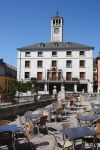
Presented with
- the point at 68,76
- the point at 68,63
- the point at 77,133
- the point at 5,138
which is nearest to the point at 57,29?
the point at 68,63

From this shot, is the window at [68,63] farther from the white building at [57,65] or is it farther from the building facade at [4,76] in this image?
the building facade at [4,76]

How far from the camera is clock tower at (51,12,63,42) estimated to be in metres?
69.8

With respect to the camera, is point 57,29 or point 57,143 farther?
point 57,29

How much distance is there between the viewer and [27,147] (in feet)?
30.6

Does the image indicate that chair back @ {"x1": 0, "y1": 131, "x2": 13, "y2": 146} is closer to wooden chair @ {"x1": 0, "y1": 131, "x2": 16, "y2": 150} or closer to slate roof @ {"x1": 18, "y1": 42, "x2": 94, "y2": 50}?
wooden chair @ {"x1": 0, "y1": 131, "x2": 16, "y2": 150}

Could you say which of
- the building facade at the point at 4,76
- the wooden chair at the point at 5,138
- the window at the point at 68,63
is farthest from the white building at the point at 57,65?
the wooden chair at the point at 5,138

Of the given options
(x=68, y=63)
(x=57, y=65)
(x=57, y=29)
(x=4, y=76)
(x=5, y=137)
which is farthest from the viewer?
(x=57, y=29)

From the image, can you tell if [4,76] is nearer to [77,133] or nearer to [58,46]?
[58,46]

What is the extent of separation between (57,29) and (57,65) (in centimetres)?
1274

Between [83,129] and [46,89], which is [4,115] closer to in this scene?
[83,129]

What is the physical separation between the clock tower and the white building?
5.64 m

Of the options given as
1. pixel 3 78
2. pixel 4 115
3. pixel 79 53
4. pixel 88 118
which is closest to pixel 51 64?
pixel 79 53

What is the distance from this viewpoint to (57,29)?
71.7m

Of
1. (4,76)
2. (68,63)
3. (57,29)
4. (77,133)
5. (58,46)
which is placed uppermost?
(57,29)
